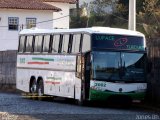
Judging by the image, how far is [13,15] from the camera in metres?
64.1

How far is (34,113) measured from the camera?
20109mm

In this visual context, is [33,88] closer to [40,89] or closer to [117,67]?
[40,89]

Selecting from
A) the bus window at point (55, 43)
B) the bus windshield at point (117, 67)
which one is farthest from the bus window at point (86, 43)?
the bus window at point (55, 43)

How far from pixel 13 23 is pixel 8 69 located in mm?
23161

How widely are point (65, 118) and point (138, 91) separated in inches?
254

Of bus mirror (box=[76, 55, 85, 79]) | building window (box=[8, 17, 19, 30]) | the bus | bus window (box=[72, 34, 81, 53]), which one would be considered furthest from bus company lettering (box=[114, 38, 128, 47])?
building window (box=[8, 17, 19, 30])

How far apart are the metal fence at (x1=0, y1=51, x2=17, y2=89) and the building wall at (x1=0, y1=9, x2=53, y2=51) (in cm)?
2051

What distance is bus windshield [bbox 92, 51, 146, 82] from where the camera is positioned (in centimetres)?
2400

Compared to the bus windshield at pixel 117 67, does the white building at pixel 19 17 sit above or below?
above

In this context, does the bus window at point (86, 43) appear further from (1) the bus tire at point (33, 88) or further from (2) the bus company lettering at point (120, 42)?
(1) the bus tire at point (33, 88)

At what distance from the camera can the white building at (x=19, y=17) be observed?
208ft

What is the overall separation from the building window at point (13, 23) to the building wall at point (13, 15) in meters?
0.33

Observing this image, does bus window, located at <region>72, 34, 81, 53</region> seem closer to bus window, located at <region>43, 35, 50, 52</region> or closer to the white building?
bus window, located at <region>43, 35, 50, 52</region>

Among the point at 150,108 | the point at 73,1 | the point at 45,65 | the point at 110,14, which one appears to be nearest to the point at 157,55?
the point at 150,108
